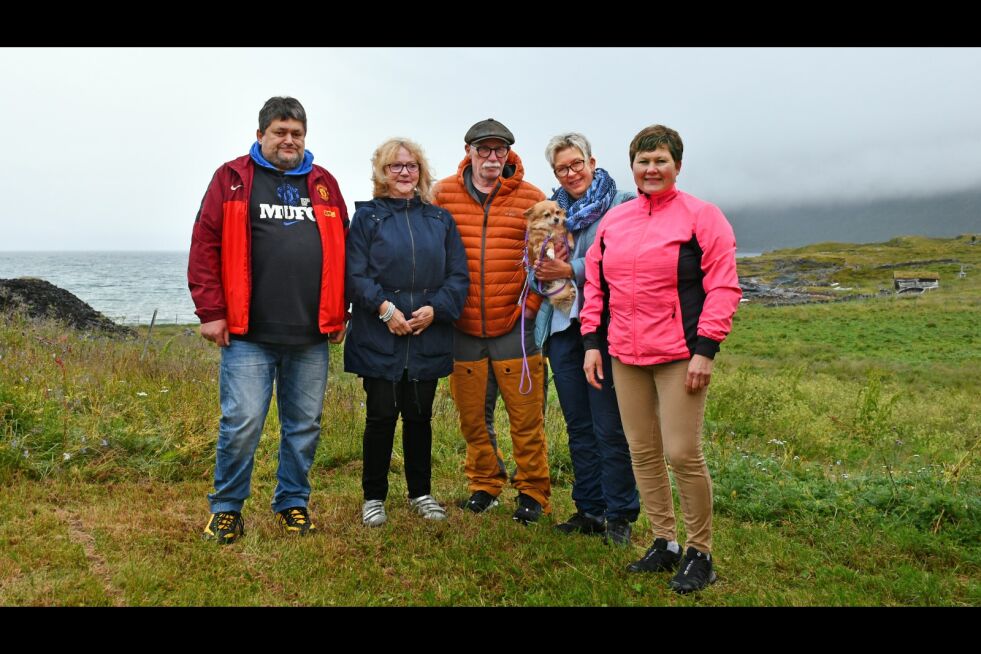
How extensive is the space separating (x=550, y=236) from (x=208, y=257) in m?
2.26

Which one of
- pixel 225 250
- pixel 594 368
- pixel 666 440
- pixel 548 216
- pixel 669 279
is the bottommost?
pixel 666 440

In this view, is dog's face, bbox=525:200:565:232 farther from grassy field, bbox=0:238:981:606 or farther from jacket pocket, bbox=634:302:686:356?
grassy field, bbox=0:238:981:606

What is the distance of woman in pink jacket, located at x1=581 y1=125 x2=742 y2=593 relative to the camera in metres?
3.37

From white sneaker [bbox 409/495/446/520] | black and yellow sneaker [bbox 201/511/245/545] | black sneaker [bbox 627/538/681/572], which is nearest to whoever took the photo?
black sneaker [bbox 627/538/681/572]

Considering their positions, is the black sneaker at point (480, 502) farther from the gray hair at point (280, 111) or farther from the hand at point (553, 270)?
the gray hair at point (280, 111)

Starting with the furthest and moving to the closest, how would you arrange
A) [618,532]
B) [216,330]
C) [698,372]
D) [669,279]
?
[618,532]
[216,330]
[669,279]
[698,372]

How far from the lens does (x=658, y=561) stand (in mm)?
3773

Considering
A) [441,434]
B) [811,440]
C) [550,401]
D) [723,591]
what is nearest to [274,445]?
[441,434]

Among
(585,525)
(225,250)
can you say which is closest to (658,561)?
(585,525)

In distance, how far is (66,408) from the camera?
5691 millimetres

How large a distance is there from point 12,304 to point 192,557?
39.9 ft

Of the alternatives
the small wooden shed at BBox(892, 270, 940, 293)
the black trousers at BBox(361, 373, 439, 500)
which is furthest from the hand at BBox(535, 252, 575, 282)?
the small wooden shed at BBox(892, 270, 940, 293)

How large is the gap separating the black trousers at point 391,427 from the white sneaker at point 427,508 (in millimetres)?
129

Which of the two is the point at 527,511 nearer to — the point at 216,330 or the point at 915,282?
the point at 216,330
